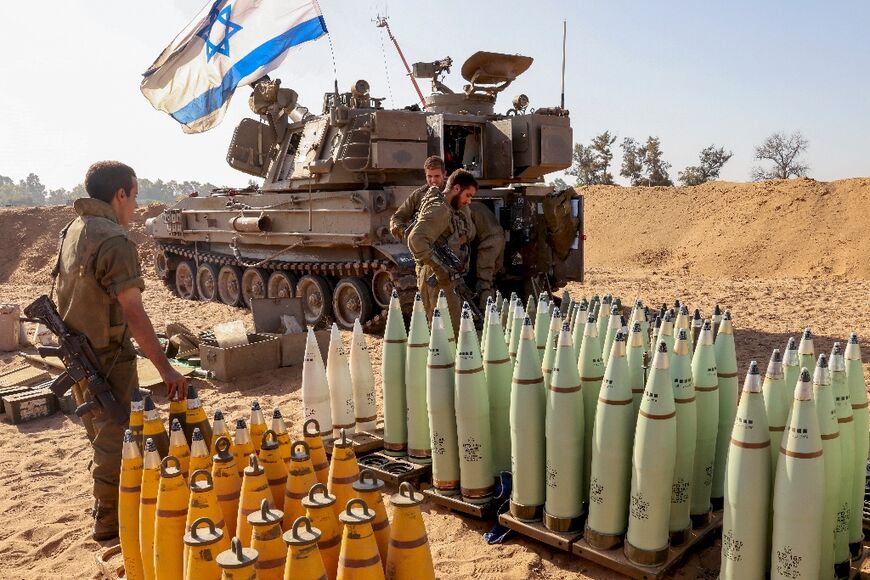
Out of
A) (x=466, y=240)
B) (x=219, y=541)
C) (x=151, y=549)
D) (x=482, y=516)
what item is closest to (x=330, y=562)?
(x=219, y=541)

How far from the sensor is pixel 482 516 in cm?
373

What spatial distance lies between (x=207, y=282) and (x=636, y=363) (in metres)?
11.6

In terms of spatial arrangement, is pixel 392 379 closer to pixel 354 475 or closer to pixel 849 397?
pixel 354 475

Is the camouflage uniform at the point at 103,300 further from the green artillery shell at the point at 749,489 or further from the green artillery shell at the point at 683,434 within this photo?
the green artillery shell at the point at 749,489

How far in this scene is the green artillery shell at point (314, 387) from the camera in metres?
4.55

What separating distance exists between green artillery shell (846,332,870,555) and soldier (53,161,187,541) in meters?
3.29

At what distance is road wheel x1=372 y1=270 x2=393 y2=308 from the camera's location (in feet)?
30.3

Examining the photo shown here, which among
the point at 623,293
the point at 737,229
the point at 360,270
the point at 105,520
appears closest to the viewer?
the point at 105,520

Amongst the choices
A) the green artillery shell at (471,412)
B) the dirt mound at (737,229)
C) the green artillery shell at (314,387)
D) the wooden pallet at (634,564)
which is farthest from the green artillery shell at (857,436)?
the dirt mound at (737,229)

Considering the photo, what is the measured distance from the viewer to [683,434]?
10.3 ft

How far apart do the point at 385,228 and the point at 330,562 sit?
7040mm

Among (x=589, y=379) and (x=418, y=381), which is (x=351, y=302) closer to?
(x=418, y=381)

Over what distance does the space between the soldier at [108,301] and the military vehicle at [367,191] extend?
4.78m

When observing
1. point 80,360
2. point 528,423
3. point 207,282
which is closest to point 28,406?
point 80,360
